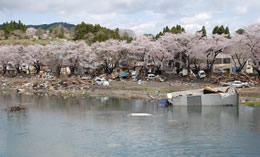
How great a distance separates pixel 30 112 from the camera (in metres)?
30.3

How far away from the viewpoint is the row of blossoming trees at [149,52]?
2025 inches

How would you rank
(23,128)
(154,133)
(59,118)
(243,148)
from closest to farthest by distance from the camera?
1. (243,148)
2. (154,133)
3. (23,128)
4. (59,118)

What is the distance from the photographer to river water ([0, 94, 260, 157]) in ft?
57.1

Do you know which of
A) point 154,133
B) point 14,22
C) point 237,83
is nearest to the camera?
point 154,133

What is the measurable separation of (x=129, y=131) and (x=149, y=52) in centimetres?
4248

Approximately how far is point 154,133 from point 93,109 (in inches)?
474

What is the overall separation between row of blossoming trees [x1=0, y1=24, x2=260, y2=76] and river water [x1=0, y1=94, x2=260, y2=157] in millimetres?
24232

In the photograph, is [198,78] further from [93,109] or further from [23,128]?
[23,128]

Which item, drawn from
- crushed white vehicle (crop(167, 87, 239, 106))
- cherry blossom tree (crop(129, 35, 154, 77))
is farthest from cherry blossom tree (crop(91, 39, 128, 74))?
crushed white vehicle (crop(167, 87, 239, 106))

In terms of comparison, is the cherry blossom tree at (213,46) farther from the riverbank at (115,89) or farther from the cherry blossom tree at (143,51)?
the cherry blossom tree at (143,51)

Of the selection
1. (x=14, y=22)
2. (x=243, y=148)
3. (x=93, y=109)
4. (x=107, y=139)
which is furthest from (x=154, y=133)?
(x=14, y=22)

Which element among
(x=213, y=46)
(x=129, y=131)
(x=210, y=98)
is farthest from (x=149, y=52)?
(x=129, y=131)

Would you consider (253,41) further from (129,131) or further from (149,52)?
(129,131)

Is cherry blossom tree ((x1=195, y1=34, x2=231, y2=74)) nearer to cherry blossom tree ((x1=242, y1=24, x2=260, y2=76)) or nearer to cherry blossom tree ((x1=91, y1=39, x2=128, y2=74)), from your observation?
cherry blossom tree ((x1=242, y1=24, x2=260, y2=76))
